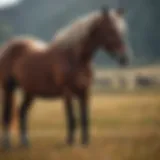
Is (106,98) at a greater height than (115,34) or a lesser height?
lesser

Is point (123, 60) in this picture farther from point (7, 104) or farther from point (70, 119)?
point (7, 104)

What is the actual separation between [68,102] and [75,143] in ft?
0.46

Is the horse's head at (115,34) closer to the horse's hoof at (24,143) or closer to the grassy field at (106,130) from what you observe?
the grassy field at (106,130)

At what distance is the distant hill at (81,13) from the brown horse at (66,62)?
3cm

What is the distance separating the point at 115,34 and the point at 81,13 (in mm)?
137

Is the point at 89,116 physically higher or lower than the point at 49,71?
lower

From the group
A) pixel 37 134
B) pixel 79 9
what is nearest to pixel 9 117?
pixel 37 134

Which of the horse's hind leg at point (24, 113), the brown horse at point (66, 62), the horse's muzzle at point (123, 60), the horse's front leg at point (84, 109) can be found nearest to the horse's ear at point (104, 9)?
the brown horse at point (66, 62)

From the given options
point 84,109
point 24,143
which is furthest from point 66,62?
point 24,143

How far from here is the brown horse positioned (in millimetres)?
1584

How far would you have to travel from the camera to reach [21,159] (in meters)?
1.57

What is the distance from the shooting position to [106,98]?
158 centimetres

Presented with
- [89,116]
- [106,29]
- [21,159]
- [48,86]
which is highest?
[106,29]

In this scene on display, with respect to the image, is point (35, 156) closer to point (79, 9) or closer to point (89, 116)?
point (89, 116)
